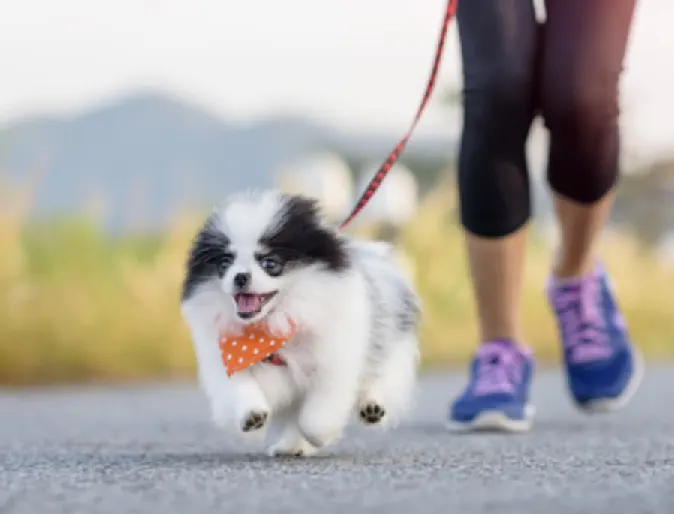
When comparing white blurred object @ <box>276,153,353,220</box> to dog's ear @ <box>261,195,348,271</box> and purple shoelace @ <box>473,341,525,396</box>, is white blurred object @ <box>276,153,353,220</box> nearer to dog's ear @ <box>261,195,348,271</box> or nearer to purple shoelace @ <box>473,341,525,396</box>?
purple shoelace @ <box>473,341,525,396</box>

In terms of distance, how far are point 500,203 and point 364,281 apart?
66 cm

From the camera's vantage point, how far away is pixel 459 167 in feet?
11.1

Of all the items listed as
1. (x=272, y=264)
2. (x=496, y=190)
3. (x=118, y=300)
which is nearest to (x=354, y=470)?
(x=272, y=264)

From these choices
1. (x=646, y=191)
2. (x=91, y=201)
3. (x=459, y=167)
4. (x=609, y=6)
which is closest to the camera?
(x=609, y=6)

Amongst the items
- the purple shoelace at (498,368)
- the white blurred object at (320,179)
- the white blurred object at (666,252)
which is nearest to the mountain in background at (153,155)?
the white blurred object at (320,179)

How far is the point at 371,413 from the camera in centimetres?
274

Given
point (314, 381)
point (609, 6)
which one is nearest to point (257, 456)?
point (314, 381)

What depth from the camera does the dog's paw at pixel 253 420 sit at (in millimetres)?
2494

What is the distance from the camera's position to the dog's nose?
2.51 meters

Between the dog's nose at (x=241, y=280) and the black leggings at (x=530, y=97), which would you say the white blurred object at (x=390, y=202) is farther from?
the dog's nose at (x=241, y=280)

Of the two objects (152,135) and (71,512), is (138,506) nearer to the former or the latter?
(71,512)

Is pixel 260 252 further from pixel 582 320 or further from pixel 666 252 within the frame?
pixel 666 252

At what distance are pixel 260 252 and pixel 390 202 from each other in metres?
5.51

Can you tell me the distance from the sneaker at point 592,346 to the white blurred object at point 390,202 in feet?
13.2
